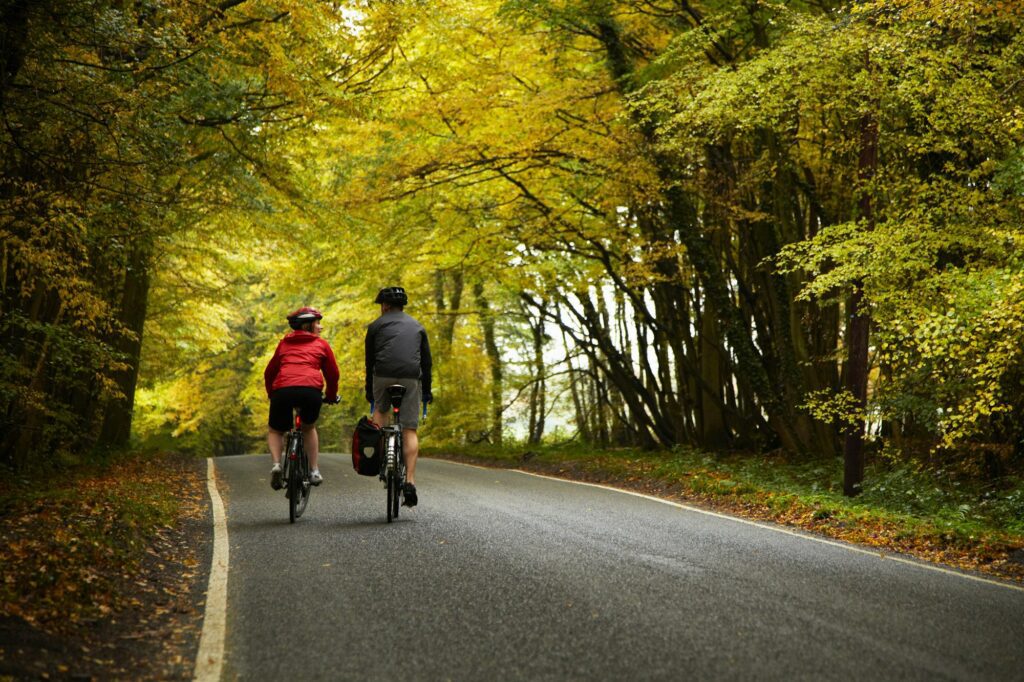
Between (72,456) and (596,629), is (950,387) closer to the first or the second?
(596,629)

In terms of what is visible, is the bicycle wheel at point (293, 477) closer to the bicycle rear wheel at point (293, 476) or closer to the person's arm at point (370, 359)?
the bicycle rear wheel at point (293, 476)

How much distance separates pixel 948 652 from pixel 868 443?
11299mm

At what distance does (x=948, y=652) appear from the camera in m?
3.96

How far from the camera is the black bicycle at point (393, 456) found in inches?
297

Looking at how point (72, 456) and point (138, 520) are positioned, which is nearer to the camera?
point (138, 520)

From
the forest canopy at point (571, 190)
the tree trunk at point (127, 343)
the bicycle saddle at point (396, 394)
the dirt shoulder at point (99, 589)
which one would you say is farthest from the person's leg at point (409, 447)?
the tree trunk at point (127, 343)

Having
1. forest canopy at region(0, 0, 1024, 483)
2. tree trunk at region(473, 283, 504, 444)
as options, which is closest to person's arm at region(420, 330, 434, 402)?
forest canopy at region(0, 0, 1024, 483)

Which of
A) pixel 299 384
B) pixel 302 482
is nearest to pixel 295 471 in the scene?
pixel 302 482

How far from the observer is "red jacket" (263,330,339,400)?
777 cm

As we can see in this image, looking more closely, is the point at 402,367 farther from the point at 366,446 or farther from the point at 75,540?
the point at 75,540

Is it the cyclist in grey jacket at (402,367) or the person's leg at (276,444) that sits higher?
the cyclist in grey jacket at (402,367)

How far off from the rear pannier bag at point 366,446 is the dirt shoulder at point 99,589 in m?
1.48

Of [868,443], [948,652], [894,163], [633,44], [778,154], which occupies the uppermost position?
[633,44]

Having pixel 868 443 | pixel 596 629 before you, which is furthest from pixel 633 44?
pixel 596 629
